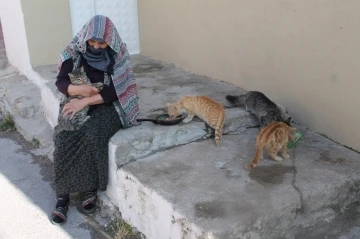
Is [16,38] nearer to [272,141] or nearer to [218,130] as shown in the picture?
[218,130]

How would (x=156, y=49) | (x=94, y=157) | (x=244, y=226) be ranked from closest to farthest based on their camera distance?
(x=244, y=226)
(x=94, y=157)
(x=156, y=49)

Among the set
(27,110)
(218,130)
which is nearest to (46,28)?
(27,110)

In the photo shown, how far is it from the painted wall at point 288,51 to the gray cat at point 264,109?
0.92ft

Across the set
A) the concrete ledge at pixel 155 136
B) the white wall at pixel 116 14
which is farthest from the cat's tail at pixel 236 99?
the white wall at pixel 116 14

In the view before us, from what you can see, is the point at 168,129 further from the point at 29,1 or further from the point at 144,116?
the point at 29,1

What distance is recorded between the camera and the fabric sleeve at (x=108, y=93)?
120 inches

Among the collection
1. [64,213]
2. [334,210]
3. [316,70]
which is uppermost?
[316,70]

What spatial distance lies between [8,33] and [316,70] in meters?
4.24

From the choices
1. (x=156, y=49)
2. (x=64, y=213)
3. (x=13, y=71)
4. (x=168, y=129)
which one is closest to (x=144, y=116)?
(x=168, y=129)

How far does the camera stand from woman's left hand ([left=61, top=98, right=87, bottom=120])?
9.84ft

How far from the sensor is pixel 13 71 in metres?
5.69

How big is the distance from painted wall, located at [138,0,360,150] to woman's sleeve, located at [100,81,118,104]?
5.07ft

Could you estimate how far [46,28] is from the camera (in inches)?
200

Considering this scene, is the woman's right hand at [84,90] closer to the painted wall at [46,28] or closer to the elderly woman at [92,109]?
the elderly woman at [92,109]
